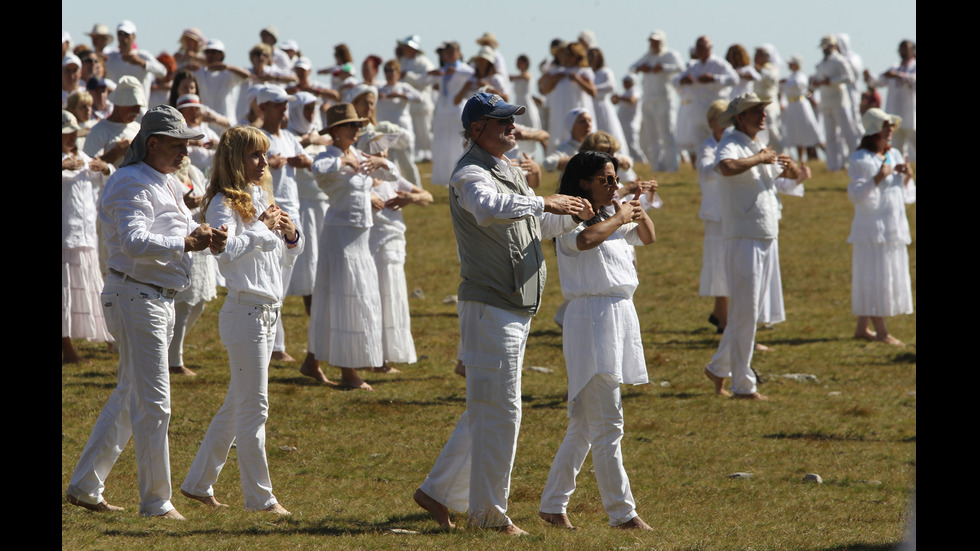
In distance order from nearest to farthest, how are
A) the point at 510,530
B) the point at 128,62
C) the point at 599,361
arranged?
the point at 510,530 → the point at 599,361 → the point at 128,62

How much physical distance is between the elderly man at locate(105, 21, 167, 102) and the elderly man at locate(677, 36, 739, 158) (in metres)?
9.17

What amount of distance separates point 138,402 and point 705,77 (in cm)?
1593

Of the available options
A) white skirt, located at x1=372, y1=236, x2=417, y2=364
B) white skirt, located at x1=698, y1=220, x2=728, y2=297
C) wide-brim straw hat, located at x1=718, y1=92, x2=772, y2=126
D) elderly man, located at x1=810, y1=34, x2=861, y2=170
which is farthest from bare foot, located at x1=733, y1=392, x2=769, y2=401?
elderly man, located at x1=810, y1=34, x2=861, y2=170

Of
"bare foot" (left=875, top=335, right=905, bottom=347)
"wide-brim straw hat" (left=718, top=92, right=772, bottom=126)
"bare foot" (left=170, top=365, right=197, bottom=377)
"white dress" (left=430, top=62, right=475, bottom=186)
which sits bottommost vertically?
"bare foot" (left=170, top=365, right=197, bottom=377)

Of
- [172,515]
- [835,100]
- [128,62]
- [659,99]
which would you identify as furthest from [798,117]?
[172,515]

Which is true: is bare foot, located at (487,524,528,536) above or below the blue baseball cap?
below

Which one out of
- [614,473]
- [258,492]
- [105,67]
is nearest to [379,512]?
[258,492]

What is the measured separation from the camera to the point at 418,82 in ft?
71.7

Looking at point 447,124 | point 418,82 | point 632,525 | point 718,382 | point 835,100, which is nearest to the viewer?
point 632,525

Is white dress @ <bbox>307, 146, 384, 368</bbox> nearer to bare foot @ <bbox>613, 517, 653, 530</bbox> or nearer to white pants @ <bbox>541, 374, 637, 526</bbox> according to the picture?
white pants @ <bbox>541, 374, 637, 526</bbox>

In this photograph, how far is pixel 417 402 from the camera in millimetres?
9453

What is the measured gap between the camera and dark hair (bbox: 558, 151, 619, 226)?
20.2 feet

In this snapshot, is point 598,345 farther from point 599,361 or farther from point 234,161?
point 234,161
